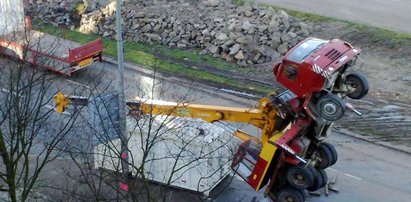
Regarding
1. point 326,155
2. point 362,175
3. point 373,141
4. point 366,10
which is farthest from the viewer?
point 366,10

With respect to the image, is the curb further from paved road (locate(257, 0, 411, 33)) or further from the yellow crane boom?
paved road (locate(257, 0, 411, 33))

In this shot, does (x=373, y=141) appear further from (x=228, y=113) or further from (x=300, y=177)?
(x=228, y=113)

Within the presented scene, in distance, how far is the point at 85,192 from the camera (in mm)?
19000

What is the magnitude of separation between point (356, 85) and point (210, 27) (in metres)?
13.9

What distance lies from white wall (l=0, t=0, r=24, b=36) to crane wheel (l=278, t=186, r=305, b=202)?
15341mm

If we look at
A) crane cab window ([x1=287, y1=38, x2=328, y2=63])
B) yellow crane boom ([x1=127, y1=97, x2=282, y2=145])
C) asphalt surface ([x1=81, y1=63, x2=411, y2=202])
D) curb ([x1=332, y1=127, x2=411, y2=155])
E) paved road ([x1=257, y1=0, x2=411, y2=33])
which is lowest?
asphalt surface ([x1=81, y1=63, x2=411, y2=202])

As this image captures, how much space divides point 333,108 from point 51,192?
8.59m

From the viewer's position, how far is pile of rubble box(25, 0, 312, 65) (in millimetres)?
28797

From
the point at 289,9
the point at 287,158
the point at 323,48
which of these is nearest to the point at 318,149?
the point at 287,158

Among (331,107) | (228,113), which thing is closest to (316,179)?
(331,107)

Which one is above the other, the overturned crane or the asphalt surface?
the overturned crane

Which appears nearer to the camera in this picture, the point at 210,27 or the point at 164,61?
the point at 164,61

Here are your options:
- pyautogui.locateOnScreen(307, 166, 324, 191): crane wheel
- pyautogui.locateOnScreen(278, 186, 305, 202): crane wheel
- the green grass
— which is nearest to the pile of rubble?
the green grass

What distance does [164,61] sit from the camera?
29.3 m
